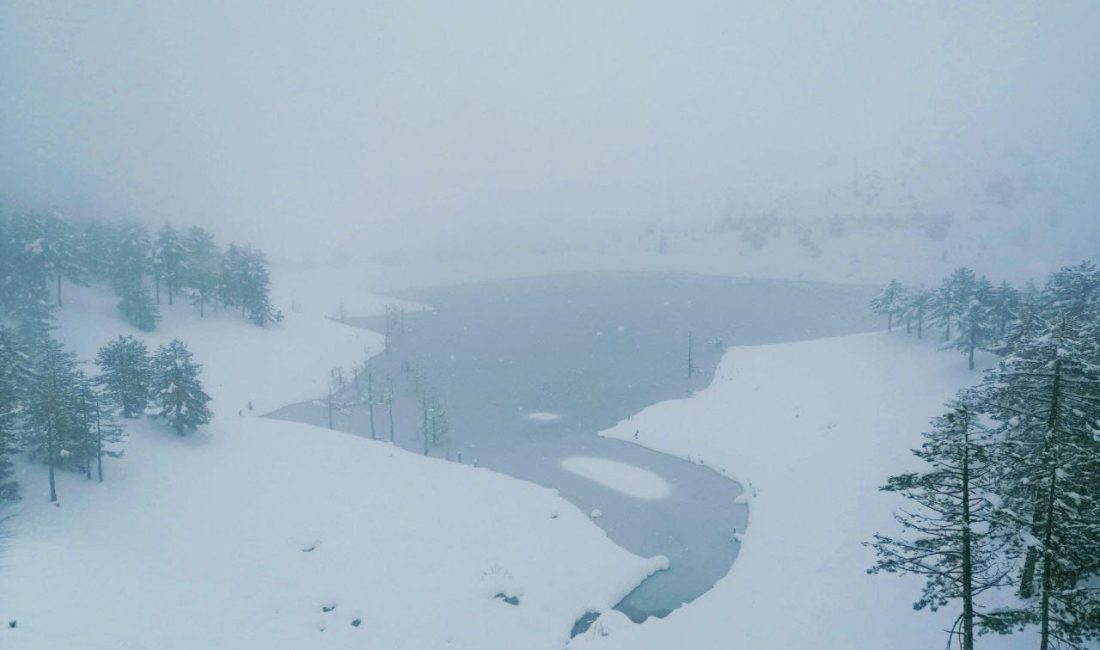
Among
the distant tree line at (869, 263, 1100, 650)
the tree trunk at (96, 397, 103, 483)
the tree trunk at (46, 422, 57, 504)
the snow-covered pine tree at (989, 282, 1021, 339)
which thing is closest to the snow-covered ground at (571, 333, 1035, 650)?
the snow-covered pine tree at (989, 282, 1021, 339)

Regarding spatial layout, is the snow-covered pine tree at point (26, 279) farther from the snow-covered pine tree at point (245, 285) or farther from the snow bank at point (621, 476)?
the snow bank at point (621, 476)

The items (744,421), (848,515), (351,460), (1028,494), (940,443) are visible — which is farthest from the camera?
(744,421)

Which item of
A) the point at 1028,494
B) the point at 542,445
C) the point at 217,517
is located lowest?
the point at 542,445

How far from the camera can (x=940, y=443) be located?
1627 cm

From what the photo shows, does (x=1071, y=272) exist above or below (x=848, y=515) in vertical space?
above

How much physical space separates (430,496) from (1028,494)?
36661mm

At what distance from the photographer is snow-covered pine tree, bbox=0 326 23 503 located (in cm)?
3384

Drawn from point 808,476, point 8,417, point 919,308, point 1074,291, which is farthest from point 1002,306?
point 8,417

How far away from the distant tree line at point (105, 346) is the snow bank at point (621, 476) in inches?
1338

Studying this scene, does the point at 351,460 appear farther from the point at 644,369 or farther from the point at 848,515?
the point at 644,369

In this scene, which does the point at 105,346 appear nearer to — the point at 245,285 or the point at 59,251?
the point at 59,251

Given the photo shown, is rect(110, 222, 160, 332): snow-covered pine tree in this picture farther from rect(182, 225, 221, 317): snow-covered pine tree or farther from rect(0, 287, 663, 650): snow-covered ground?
rect(0, 287, 663, 650): snow-covered ground

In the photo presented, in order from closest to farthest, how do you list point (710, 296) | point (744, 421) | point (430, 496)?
point (430, 496)
point (744, 421)
point (710, 296)

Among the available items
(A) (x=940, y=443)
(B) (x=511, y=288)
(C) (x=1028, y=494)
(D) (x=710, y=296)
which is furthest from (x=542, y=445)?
(B) (x=511, y=288)
